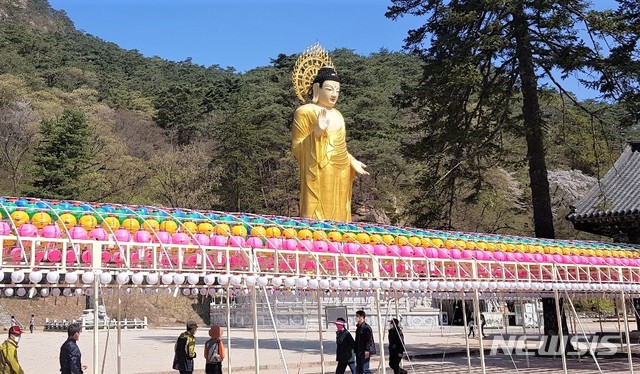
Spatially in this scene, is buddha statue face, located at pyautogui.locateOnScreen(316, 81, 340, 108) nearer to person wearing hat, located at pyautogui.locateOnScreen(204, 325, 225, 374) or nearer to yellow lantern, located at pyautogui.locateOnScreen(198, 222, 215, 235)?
yellow lantern, located at pyautogui.locateOnScreen(198, 222, 215, 235)

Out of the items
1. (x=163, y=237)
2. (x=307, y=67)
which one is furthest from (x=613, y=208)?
(x=163, y=237)

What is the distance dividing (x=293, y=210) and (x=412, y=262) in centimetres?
3387

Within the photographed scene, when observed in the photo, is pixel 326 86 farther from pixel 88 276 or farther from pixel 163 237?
pixel 88 276

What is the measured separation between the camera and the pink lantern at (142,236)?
8.68m

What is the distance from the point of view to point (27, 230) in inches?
311

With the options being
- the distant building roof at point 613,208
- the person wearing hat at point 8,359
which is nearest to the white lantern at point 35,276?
the person wearing hat at point 8,359

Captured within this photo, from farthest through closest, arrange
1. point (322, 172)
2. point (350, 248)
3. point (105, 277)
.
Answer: point (322, 172)
point (350, 248)
point (105, 277)

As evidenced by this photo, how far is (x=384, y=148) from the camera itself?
1686 inches

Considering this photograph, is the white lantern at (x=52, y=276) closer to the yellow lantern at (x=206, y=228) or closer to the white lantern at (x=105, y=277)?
the white lantern at (x=105, y=277)

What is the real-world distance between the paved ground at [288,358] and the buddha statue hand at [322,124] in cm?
595

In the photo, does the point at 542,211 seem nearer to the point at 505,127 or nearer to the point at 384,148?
the point at 505,127

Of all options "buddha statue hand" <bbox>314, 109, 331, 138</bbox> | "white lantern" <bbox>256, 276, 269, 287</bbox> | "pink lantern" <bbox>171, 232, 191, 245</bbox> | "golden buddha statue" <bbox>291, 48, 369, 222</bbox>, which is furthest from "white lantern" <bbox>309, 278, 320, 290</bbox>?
"buddha statue hand" <bbox>314, 109, 331, 138</bbox>

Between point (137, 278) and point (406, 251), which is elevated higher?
point (406, 251)

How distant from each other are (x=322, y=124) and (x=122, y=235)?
10426 millimetres
